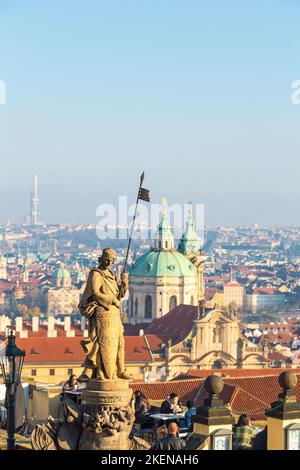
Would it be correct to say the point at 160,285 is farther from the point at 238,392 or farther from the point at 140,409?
the point at 140,409

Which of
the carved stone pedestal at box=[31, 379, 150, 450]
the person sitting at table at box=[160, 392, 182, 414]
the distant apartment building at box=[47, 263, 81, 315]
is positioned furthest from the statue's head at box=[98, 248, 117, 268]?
the distant apartment building at box=[47, 263, 81, 315]

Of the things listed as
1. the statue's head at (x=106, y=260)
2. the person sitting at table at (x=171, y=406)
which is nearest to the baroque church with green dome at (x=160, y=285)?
the person sitting at table at (x=171, y=406)

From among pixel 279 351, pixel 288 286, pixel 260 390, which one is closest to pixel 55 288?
pixel 288 286

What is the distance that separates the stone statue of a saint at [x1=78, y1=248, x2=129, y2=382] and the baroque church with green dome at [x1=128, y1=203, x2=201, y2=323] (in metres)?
73.3

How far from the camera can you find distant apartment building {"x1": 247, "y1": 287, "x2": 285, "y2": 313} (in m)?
157

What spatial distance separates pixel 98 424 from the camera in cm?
1023

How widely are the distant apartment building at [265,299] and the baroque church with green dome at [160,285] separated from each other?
6644cm

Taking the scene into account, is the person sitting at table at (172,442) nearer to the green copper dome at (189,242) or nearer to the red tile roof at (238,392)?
the red tile roof at (238,392)

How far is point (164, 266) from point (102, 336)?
74634mm

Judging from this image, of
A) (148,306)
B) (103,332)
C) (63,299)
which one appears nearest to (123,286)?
(103,332)

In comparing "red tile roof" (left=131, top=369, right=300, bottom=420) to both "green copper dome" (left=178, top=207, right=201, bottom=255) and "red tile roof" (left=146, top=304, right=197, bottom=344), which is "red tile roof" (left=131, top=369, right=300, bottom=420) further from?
"green copper dome" (left=178, top=207, right=201, bottom=255)

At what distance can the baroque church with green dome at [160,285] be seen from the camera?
84.5 metres

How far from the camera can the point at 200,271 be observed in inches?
3494
